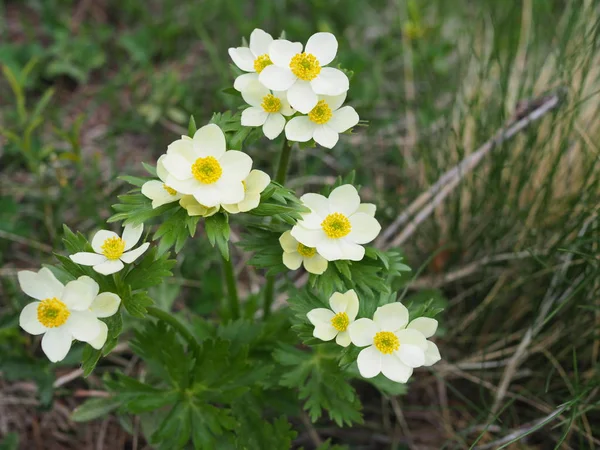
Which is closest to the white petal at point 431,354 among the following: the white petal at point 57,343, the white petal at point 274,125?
the white petal at point 274,125

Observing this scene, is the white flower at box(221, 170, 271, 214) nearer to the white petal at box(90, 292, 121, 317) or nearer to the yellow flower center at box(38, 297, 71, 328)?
the white petal at box(90, 292, 121, 317)

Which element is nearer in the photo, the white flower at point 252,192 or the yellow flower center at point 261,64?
the white flower at point 252,192

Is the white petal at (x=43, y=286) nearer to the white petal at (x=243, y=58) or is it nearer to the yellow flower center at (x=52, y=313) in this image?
the yellow flower center at (x=52, y=313)

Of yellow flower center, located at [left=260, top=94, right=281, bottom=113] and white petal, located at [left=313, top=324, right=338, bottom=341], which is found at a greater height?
yellow flower center, located at [left=260, top=94, right=281, bottom=113]

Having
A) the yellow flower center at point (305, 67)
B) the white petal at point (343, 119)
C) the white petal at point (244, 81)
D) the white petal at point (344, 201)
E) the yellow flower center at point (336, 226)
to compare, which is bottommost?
the yellow flower center at point (336, 226)

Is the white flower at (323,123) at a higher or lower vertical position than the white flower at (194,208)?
higher

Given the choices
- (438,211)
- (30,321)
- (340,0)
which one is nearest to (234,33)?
(340,0)

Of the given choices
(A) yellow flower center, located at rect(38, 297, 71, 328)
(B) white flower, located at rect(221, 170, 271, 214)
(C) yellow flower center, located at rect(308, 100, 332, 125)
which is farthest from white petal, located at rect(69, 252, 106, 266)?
(C) yellow flower center, located at rect(308, 100, 332, 125)

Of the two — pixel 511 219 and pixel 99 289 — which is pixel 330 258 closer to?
pixel 99 289
